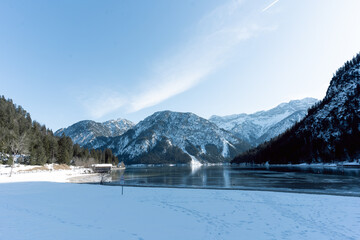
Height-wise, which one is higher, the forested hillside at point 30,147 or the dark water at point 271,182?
the forested hillside at point 30,147

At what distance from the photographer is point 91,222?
47.1 ft

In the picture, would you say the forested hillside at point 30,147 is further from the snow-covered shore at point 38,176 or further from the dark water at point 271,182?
the dark water at point 271,182

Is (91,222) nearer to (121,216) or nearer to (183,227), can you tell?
(121,216)

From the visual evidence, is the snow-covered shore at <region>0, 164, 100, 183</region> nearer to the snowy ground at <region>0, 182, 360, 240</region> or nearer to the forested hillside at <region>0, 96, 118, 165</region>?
the forested hillside at <region>0, 96, 118, 165</region>

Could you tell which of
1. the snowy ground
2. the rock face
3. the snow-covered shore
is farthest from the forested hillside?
the rock face

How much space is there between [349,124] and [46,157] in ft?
701

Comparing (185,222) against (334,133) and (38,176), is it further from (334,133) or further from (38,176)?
(334,133)

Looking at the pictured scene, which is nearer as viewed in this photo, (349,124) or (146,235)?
(146,235)

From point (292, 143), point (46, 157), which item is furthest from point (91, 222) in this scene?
point (292, 143)

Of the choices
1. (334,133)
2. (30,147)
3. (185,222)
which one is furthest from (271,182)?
(334,133)

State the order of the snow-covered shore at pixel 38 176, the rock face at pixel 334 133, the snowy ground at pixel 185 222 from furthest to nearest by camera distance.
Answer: the rock face at pixel 334 133
the snow-covered shore at pixel 38 176
the snowy ground at pixel 185 222

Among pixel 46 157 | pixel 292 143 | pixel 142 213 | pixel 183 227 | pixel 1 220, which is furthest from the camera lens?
pixel 292 143

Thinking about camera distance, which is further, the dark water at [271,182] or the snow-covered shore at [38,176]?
the snow-covered shore at [38,176]

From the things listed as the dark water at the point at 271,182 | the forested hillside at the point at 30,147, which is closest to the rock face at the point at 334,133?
the dark water at the point at 271,182
